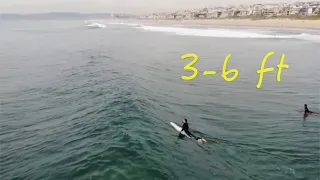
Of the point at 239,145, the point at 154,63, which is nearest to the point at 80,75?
the point at 154,63

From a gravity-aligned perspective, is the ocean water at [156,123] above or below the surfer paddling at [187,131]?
below

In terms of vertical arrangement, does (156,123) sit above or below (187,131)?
below

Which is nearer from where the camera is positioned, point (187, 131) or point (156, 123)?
point (187, 131)

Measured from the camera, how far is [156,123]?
26781 mm

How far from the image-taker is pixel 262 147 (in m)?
22.1

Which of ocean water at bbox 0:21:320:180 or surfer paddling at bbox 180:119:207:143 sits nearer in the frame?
ocean water at bbox 0:21:320:180

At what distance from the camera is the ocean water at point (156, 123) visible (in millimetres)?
19064

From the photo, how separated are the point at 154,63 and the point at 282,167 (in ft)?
127

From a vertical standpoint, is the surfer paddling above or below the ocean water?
above

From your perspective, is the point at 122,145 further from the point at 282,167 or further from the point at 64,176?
the point at 282,167

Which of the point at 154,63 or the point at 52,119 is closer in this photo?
the point at 52,119

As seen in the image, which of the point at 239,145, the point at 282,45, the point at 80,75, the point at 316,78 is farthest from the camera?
the point at 282,45

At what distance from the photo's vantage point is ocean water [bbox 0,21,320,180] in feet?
62.5

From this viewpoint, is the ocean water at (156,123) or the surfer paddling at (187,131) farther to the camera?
the surfer paddling at (187,131)
